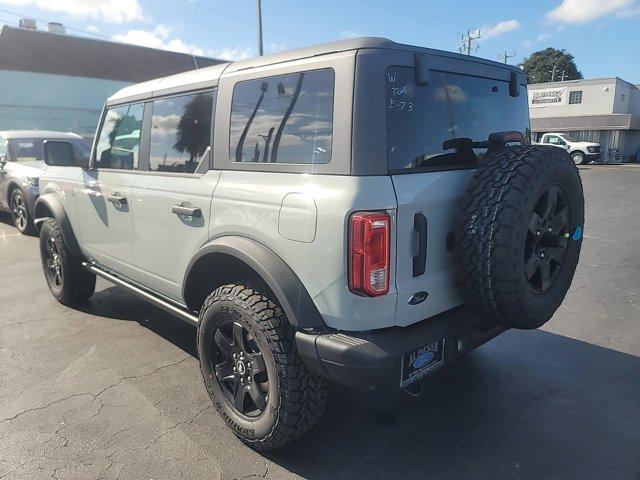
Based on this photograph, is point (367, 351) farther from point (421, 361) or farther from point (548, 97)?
point (548, 97)

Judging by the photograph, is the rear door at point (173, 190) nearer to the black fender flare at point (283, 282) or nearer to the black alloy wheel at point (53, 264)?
the black fender flare at point (283, 282)

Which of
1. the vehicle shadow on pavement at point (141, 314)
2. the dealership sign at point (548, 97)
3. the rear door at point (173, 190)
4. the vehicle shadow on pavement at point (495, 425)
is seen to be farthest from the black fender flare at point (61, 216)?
the dealership sign at point (548, 97)

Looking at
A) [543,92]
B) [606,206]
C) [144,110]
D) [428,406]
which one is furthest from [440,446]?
[543,92]

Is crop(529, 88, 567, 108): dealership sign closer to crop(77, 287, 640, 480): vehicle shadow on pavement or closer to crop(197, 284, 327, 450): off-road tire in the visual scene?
crop(77, 287, 640, 480): vehicle shadow on pavement

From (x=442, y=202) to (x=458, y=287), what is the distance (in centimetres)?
44

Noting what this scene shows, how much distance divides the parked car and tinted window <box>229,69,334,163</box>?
6.46 m

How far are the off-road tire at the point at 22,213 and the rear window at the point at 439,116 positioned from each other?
784cm

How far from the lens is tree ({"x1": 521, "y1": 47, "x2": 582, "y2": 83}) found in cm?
7431

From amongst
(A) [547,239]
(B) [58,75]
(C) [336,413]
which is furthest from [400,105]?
(B) [58,75]

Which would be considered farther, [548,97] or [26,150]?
[548,97]

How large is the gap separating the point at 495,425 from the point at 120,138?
11.0 ft

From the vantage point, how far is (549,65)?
246 feet

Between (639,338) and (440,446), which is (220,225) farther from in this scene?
(639,338)

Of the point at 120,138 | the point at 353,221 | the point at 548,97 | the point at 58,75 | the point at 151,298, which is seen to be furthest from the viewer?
the point at 548,97
